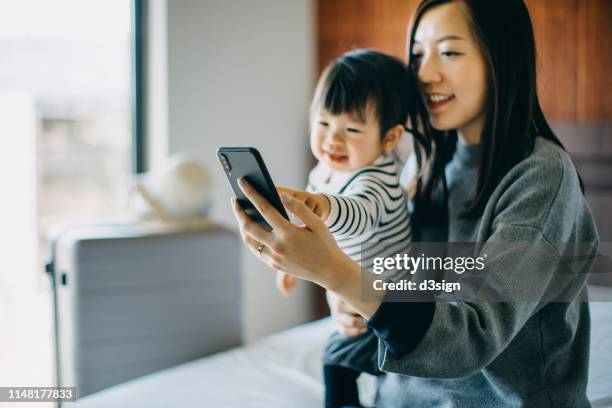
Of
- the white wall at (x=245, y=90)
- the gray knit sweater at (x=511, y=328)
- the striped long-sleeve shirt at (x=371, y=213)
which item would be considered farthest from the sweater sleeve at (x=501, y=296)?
the white wall at (x=245, y=90)

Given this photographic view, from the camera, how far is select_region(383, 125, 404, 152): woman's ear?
1.08 metres

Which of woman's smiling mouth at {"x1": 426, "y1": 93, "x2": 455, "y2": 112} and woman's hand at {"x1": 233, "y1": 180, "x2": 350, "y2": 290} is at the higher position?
woman's smiling mouth at {"x1": 426, "y1": 93, "x2": 455, "y2": 112}

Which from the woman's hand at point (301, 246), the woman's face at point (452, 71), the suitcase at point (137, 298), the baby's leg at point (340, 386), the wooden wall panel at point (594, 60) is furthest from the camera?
the wooden wall panel at point (594, 60)

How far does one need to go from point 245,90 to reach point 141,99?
1.33ft

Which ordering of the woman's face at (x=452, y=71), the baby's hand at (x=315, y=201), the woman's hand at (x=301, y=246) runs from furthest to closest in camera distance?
the woman's face at (x=452, y=71)
the baby's hand at (x=315, y=201)
the woman's hand at (x=301, y=246)

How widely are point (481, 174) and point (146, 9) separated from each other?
6.12 ft

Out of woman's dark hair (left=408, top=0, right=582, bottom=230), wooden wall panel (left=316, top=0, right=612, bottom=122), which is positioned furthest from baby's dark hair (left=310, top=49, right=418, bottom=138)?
wooden wall panel (left=316, top=0, right=612, bottom=122)

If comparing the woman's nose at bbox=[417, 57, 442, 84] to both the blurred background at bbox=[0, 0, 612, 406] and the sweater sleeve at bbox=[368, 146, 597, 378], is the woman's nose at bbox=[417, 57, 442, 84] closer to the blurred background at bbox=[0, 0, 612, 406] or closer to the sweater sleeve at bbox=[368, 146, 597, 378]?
the sweater sleeve at bbox=[368, 146, 597, 378]

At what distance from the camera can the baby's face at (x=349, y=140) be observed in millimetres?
1041

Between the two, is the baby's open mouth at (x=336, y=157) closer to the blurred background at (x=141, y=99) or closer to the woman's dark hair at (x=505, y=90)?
the woman's dark hair at (x=505, y=90)

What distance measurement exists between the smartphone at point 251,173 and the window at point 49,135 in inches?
66.9

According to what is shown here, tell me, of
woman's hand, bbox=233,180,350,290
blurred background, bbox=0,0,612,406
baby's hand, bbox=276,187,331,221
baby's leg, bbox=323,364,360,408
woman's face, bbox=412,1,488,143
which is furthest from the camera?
blurred background, bbox=0,0,612,406

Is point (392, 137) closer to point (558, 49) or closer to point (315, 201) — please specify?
point (315, 201)

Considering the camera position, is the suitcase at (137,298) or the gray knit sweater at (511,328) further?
the suitcase at (137,298)
